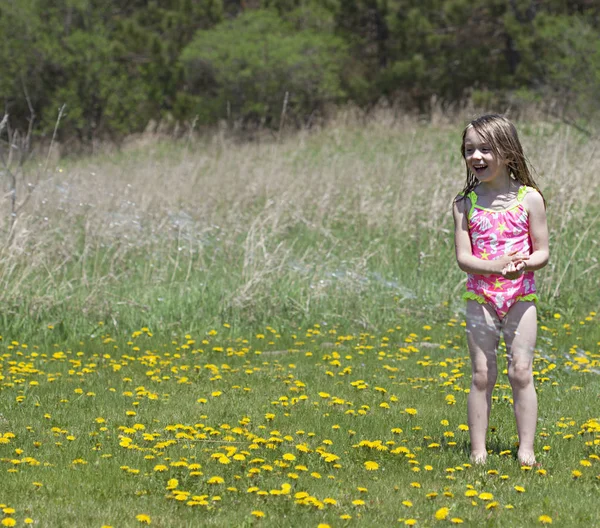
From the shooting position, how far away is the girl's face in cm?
447

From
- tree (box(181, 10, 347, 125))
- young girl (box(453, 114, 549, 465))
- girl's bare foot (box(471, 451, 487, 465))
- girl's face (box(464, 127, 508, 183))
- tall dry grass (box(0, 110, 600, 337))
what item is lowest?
tree (box(181, 10, 347, 125))

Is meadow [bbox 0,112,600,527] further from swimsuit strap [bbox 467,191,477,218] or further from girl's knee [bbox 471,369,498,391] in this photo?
swimsuit strap [bbox 467,191,477,218]

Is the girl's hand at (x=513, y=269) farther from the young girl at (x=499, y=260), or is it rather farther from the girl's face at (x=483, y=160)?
the girl's face at (x=483, y=160)

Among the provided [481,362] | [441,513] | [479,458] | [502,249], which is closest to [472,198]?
[502,249]

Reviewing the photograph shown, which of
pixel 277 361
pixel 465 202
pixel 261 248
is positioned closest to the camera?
pixel 465 202

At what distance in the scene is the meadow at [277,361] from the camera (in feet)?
13.5

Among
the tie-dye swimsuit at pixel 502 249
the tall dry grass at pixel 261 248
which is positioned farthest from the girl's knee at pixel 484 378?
the tall dry grass at pixel 261 248

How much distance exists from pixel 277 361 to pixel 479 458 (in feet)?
9.62

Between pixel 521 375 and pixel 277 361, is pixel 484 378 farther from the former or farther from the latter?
pixel 277 361

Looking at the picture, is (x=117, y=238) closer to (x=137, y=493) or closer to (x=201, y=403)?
(x=201, y=403)

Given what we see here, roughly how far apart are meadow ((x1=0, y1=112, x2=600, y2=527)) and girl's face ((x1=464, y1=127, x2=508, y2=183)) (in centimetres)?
139

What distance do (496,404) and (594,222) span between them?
499 centimetres

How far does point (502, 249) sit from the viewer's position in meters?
4.44

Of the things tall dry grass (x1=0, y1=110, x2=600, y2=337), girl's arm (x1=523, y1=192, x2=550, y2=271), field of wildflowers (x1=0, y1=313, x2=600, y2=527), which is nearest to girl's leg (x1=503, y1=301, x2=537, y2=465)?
field of wildflowers (x1=0, y1=313, x2=600, y2=527)
